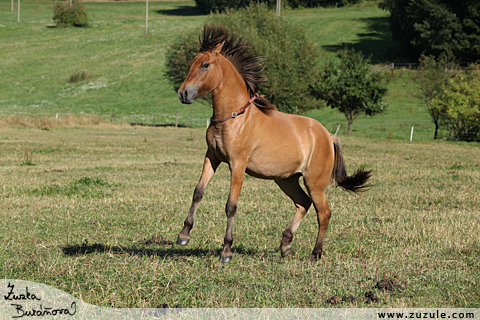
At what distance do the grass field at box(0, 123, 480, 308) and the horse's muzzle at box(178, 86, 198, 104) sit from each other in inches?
82.3

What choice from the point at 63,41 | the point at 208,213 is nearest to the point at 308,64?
the point at 208,213

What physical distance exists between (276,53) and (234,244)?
38397mm

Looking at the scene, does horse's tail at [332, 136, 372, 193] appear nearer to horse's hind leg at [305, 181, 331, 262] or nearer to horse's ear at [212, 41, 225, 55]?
horse's hind leg at [305, 181, 331, 262]

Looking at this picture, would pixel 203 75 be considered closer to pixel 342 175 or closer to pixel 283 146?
pixel 283 146

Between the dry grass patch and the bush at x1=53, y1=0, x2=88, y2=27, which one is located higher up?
the bush at x1=53, y1=0, x2=88, y2=27

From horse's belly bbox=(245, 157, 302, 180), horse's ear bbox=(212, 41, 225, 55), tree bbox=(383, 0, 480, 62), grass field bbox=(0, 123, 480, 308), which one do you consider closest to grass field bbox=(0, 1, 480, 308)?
grass field bbox=(0, 123, 480, 308)

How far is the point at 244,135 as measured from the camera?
6.42m

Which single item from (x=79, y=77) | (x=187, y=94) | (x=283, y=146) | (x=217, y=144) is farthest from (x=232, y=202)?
(x=79, y=77)

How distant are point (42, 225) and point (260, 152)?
4537 millimetres

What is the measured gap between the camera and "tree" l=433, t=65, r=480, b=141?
37406 millimetres

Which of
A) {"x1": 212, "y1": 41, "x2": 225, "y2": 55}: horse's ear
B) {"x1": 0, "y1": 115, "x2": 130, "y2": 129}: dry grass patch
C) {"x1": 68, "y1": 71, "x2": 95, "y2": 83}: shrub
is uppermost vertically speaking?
{"x1": 212, "y1": 41, "x2": 225, "y2": 55}: horse's ear

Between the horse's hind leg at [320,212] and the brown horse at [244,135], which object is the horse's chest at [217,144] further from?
the horse's hind leg at [320,212]

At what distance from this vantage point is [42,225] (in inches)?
340

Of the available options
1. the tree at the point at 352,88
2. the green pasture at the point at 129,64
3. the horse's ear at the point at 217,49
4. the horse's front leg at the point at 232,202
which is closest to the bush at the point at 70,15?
the green pasture at the point at 129,64
